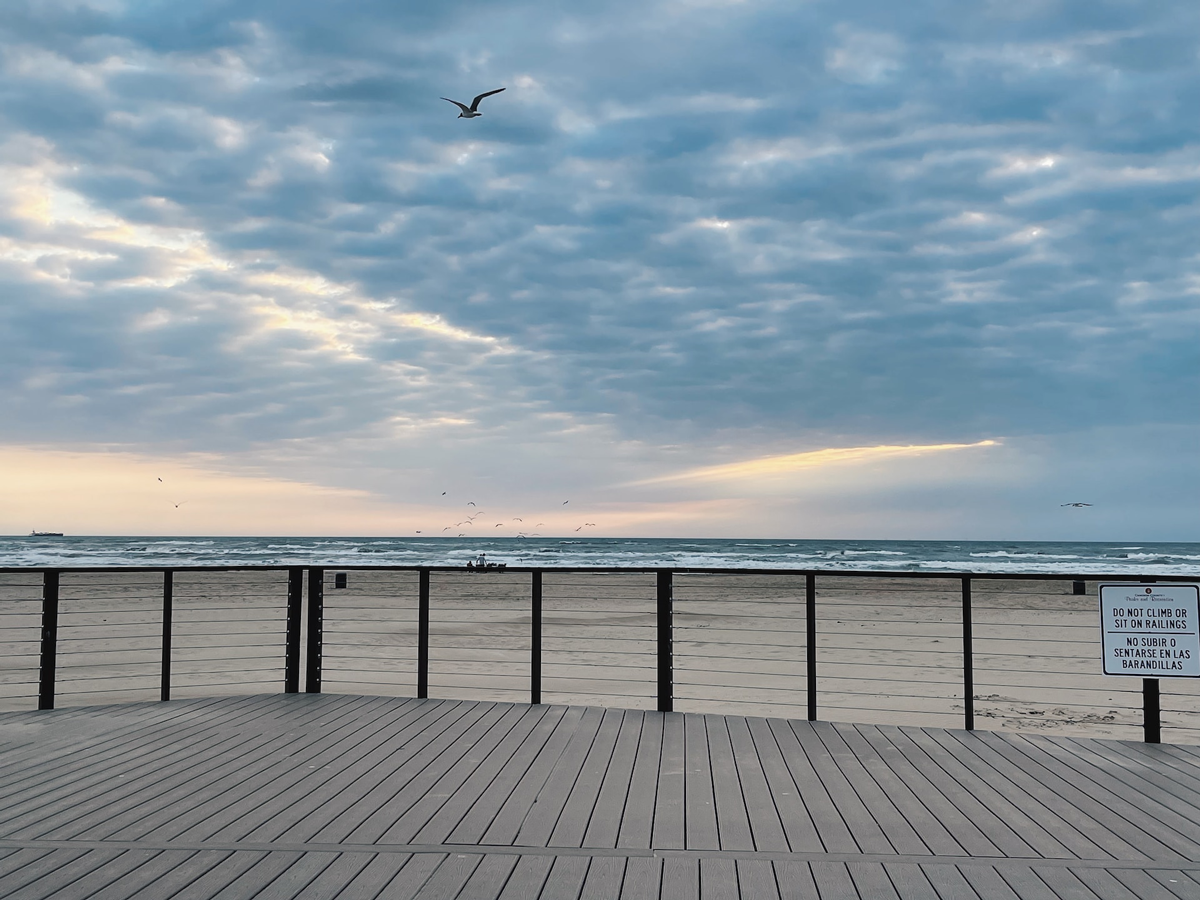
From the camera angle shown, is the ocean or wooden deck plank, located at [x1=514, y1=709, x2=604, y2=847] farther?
the ocean

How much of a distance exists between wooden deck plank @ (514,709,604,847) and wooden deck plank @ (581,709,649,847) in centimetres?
14

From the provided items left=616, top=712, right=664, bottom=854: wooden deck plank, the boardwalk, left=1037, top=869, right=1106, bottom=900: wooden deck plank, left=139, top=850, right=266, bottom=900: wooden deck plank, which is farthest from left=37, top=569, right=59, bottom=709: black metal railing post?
left=1037, top=869, right=1106, bottom=900: wooden deck plank

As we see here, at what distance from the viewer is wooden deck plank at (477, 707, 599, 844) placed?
2.65 metres

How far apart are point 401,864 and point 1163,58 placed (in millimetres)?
10198

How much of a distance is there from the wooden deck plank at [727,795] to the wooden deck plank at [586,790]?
49 cm

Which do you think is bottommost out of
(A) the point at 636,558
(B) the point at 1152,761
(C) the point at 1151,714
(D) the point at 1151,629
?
(A) the point at 636,558

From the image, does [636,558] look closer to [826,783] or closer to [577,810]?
[826,783]

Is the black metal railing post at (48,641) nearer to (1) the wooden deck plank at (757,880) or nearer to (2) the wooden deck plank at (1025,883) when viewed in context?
(1) the wooden deck plank at (757,880)

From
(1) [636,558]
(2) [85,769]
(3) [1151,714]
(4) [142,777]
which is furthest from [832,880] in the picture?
(1) [636,558]

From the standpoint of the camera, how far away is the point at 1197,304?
14133mm

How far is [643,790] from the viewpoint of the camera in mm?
3205

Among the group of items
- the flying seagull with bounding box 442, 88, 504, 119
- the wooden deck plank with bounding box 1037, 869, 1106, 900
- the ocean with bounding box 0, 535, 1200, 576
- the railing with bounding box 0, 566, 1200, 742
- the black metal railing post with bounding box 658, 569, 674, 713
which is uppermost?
the flying seagull with bounding box 442, 88, 504, 119

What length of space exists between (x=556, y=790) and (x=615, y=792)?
0.25 metres

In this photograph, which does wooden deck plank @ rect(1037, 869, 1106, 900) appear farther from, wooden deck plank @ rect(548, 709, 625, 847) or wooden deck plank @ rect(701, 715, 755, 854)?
wooden deck plank @ rect(548, 709, 625, 847)
